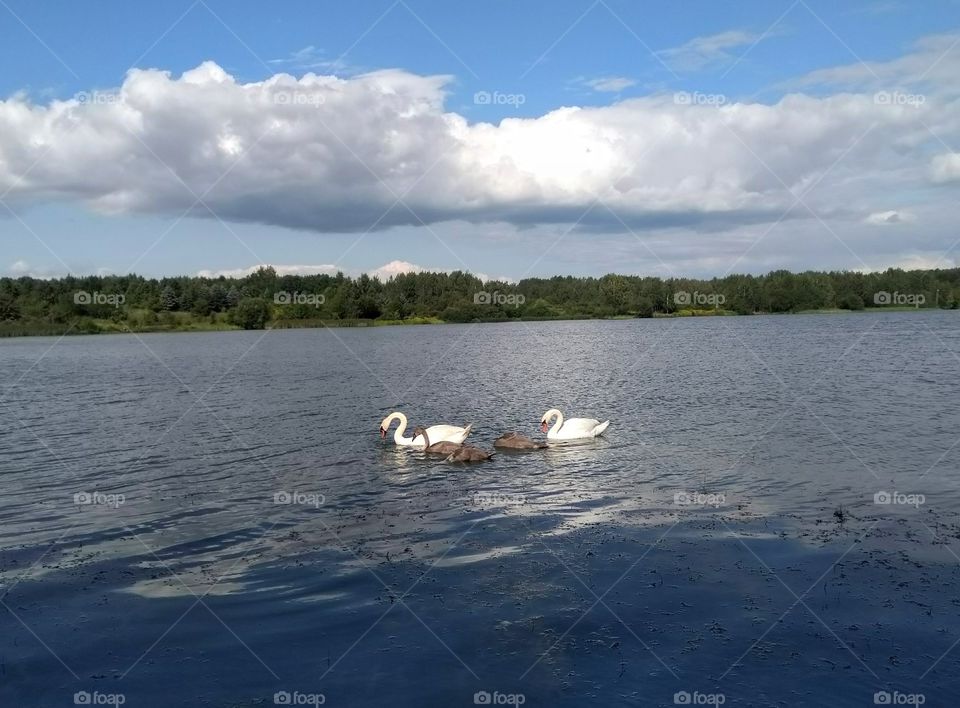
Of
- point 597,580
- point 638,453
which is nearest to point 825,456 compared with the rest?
point 638,453

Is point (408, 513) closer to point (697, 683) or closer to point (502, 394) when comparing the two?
point (697, 683)

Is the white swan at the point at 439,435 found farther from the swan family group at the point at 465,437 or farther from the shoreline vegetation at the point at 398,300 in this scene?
the shoreline vegetation at the point at 398,300

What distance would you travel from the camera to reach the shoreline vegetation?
133 m

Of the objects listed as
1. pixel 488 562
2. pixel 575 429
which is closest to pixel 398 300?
pixel 575 429

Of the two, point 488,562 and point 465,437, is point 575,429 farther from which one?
point 488,562

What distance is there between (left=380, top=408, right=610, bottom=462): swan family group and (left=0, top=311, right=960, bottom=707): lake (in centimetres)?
52

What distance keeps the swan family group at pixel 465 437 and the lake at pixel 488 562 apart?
0.52 metres

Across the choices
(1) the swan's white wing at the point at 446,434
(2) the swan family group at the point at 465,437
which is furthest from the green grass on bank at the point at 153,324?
(1) the swan's white wing at the point at 446,434

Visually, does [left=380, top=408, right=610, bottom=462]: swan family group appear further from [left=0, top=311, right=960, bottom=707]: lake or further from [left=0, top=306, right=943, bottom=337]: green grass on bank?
[left=0, top=306, right=943, bottom=337]: green grass on bank

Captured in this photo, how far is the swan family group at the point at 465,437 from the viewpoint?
74.6ft

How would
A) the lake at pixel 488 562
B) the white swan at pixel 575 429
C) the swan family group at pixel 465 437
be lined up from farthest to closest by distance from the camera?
the white swan at pixel 575 429 → the swan family group at pixel 465 437 → the lake at pixel 488 562

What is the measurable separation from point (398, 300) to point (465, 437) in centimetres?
13619

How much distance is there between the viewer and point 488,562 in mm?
13648

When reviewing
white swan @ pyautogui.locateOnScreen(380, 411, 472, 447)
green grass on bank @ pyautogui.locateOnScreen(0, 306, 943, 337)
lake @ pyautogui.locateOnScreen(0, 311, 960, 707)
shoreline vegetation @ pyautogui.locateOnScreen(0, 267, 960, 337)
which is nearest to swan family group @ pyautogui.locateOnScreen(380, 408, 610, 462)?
white swan @ pyautogui.locateOnScreen(380, 411, 472, 447)
